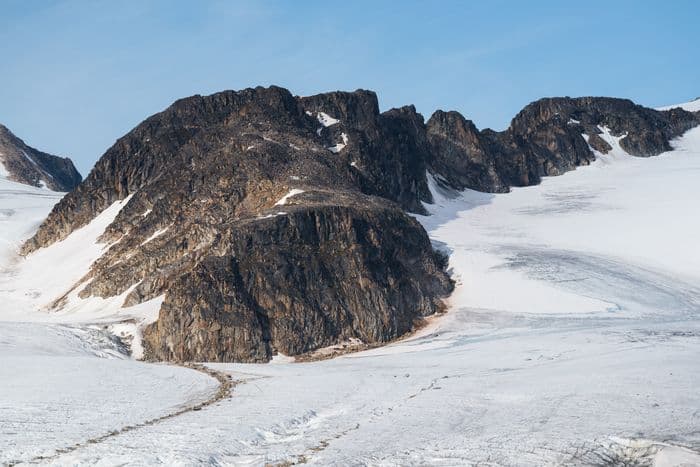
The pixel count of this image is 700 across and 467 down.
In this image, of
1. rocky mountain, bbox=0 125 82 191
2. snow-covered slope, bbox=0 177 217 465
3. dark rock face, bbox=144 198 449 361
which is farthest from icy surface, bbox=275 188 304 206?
rocky mountain, bbox=0 125 82 191

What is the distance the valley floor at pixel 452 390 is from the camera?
1786cm

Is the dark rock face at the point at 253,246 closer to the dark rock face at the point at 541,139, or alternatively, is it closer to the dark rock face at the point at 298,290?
the dark rock face at the point at 298,290

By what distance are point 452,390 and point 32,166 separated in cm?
16600

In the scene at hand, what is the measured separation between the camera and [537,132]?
502 feet

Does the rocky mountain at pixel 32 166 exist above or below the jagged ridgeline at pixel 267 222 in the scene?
above

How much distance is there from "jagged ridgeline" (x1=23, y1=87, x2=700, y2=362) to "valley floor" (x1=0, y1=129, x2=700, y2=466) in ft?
15.6

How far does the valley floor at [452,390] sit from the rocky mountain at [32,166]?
358 ft

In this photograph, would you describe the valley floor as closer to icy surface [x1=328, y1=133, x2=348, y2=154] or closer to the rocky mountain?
icy surface [x1=328, y1=133, x2=348, y2=154]

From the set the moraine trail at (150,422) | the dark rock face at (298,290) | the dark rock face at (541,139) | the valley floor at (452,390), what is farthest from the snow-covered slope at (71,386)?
the dark rock face at (541,139)

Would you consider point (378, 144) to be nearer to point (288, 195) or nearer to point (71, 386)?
point (288, 195)

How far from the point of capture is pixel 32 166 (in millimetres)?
175000

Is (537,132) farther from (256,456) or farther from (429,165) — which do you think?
(256,456)

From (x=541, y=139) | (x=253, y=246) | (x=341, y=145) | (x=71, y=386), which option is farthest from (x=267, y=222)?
(x=541, y=139)

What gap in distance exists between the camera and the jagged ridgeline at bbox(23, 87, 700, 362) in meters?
52.0
